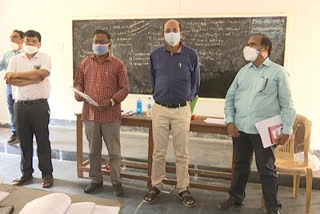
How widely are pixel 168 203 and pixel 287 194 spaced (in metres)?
1.19

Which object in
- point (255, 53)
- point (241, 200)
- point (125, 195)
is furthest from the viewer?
point (125, 195)

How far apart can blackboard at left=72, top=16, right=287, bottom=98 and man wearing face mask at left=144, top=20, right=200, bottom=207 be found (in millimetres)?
1410

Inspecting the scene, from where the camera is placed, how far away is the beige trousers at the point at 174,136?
106 inches

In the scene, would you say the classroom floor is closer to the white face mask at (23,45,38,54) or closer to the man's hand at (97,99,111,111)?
the man's hand at (97,99,111,111)

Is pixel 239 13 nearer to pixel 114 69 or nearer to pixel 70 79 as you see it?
pixel 114 69

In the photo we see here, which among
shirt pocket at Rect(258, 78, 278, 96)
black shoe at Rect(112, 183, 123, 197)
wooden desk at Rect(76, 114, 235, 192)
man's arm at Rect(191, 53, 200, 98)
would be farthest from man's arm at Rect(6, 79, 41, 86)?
shirt pocket at Rect(258, 78, 278, 96)

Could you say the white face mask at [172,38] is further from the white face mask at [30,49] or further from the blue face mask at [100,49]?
the white face mask at [30,49]

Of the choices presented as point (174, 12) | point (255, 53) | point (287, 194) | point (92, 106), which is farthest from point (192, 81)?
point (174, 12)

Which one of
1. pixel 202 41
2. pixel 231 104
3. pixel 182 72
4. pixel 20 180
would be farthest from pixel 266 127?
pixel 20 180

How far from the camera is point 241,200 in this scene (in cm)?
278

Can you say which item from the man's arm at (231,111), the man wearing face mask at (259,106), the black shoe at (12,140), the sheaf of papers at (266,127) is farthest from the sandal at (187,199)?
the black shoe at (12,140)

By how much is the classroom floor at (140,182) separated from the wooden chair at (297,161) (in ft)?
0.68

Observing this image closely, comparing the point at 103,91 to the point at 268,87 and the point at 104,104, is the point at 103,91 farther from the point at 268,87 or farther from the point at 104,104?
the point at 268,87

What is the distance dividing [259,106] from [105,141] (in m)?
1.43
